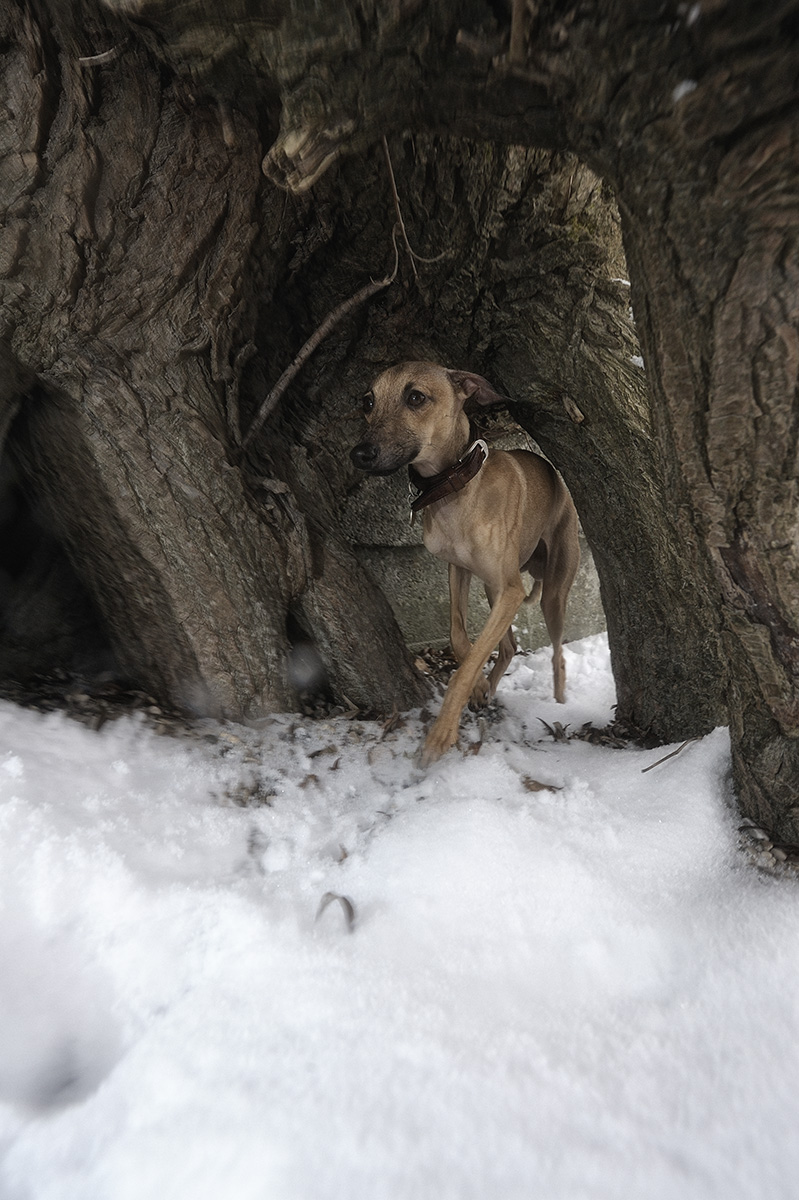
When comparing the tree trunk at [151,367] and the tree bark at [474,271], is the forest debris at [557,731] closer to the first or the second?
the tree bark at [474,271]

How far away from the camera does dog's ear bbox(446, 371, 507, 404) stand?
3.33 m

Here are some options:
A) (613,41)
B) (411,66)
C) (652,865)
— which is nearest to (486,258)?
(411,66)

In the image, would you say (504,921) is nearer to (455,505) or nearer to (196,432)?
(455,505)

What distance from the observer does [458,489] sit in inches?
132

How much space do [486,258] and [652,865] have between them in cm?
261

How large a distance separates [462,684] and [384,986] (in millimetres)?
1557

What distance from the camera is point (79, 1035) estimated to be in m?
1.64

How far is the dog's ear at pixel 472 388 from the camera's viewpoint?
3.33m

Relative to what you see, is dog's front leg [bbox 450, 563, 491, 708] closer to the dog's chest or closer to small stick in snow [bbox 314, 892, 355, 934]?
the dog's chest

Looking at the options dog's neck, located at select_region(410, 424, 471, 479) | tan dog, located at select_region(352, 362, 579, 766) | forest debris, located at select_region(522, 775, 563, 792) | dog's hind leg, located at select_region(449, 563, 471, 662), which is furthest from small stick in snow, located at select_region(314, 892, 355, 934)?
dog's neck, located at select_region(410, 424, 471, 479)

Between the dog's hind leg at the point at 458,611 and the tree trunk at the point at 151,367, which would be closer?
the tree trunk at the point at 151,367

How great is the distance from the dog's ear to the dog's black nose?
607 millimetres

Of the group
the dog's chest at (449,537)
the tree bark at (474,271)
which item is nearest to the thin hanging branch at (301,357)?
the tree bark at (474,271)

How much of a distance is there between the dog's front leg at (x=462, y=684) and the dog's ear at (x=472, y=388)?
3.16 feet
